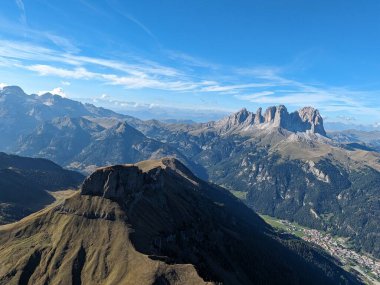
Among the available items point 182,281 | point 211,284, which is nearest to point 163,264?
point 182,281

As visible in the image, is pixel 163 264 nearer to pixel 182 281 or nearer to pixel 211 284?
pixel 182 281

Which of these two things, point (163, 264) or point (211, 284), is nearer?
point (211, 284)

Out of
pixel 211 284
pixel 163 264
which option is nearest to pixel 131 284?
pixel 163 264

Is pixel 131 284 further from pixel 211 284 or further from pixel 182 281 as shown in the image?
pixel 211 284
